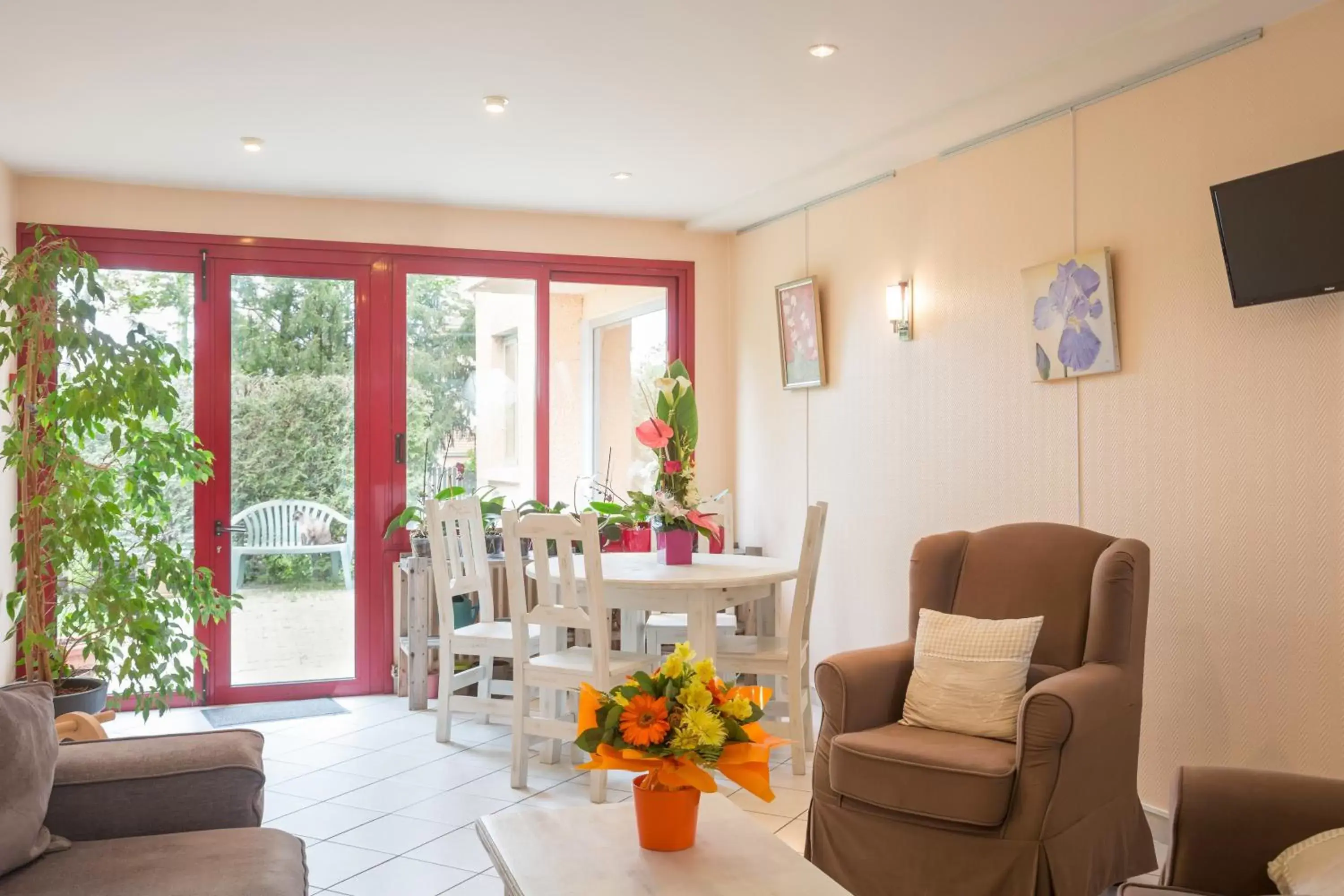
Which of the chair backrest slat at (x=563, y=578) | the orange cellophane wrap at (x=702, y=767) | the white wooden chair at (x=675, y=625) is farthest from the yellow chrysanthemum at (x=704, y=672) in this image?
the white wooden chair at (x=675, y=625)

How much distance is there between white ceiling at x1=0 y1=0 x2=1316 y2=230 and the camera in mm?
3201

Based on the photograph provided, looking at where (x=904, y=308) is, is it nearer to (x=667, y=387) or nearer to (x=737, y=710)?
(x=667, y=387)

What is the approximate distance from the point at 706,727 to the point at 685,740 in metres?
0.05

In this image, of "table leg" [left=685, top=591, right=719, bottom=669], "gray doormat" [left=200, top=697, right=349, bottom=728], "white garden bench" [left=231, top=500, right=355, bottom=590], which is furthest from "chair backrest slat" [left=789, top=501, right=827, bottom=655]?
"white garden bench" [left=231, top=500, right=355, bottom=590]

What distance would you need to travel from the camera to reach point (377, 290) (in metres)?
5.70

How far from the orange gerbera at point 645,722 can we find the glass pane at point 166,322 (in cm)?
388

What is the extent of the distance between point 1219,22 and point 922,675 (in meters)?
2.08

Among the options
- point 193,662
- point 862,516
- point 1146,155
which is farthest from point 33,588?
point 1146,155

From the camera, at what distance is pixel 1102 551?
3221 millimetres

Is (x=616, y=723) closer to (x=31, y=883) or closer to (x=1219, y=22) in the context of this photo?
(x=31, y=883)

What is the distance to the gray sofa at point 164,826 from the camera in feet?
6.42

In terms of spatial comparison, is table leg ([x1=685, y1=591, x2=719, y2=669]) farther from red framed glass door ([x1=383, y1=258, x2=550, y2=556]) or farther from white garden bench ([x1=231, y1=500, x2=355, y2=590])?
white garden bench ([x1=231, y1=500, x2=355, y2=590])

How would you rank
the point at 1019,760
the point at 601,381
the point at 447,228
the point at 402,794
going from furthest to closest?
the point at 601,381, the point at 447,228, the point at 402,794, the point at 1019,760

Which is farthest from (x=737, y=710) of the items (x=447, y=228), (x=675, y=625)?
(x=447, y=228)
